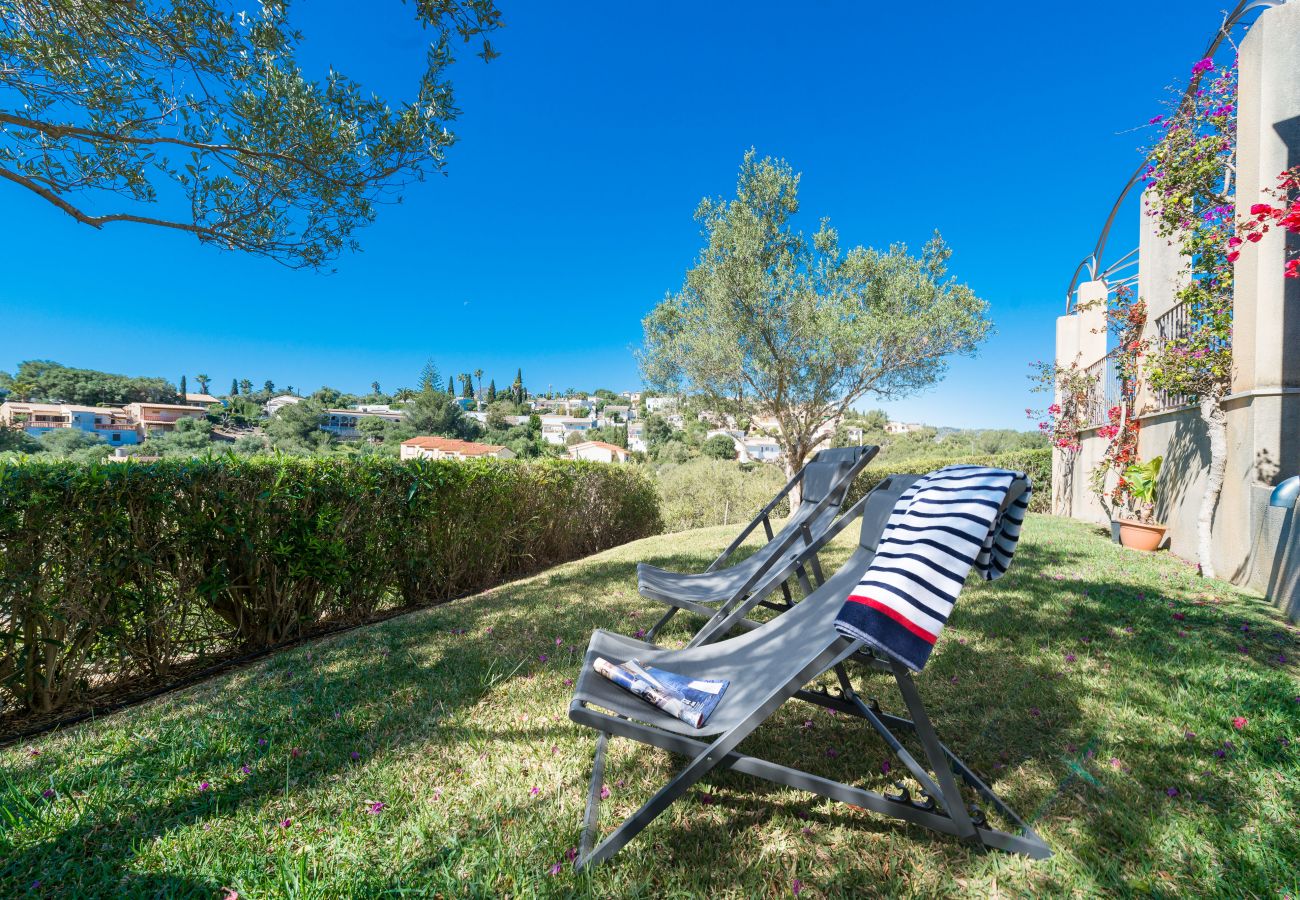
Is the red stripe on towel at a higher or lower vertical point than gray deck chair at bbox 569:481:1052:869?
higher

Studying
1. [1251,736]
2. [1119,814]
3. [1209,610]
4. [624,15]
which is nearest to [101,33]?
[1119,814]

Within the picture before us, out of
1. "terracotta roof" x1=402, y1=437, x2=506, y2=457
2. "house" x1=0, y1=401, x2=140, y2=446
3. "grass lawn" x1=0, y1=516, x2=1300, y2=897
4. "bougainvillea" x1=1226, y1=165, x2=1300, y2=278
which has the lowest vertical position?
"grass lawn" x1=0, y1=516, x2=1300, y2=897

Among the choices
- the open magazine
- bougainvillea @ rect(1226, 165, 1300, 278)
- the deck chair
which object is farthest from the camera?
bougainvillea @ rect(1226, 165, 1300, 278)

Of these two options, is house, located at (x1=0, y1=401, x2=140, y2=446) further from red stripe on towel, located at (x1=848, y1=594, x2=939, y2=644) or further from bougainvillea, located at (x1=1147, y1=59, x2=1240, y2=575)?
bougainvillea, located at (x1=1147, y1=59, x2=1240, y2=575)

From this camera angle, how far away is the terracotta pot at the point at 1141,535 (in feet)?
20.1

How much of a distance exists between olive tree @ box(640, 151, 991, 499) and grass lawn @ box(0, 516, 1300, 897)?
10180 mm

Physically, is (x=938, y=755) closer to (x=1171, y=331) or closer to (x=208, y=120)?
(x=208, y=120)

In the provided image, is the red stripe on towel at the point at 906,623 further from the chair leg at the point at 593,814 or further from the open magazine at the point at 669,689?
the chair leg at the point at 593,814

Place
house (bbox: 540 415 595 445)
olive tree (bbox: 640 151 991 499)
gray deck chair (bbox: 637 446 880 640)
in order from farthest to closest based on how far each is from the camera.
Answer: house (bbox: 540 415 595 445) → olive tree (bbox: 640 151 991 499) → gray deck chair (bbox: 637 446 880 640)

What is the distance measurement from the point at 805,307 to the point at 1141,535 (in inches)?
307

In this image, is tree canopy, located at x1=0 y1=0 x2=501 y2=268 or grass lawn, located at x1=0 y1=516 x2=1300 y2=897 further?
tree canopy, located at x1=0 y1=0 x2=501 y2=268

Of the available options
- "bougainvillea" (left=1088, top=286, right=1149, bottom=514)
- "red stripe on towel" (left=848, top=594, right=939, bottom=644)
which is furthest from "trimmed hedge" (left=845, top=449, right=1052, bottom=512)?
"red stripe on towel" (left=848, top=594, right=939, bottom=644)

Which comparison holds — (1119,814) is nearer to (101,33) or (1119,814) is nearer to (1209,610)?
(1209,610)

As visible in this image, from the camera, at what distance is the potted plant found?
6.18m
